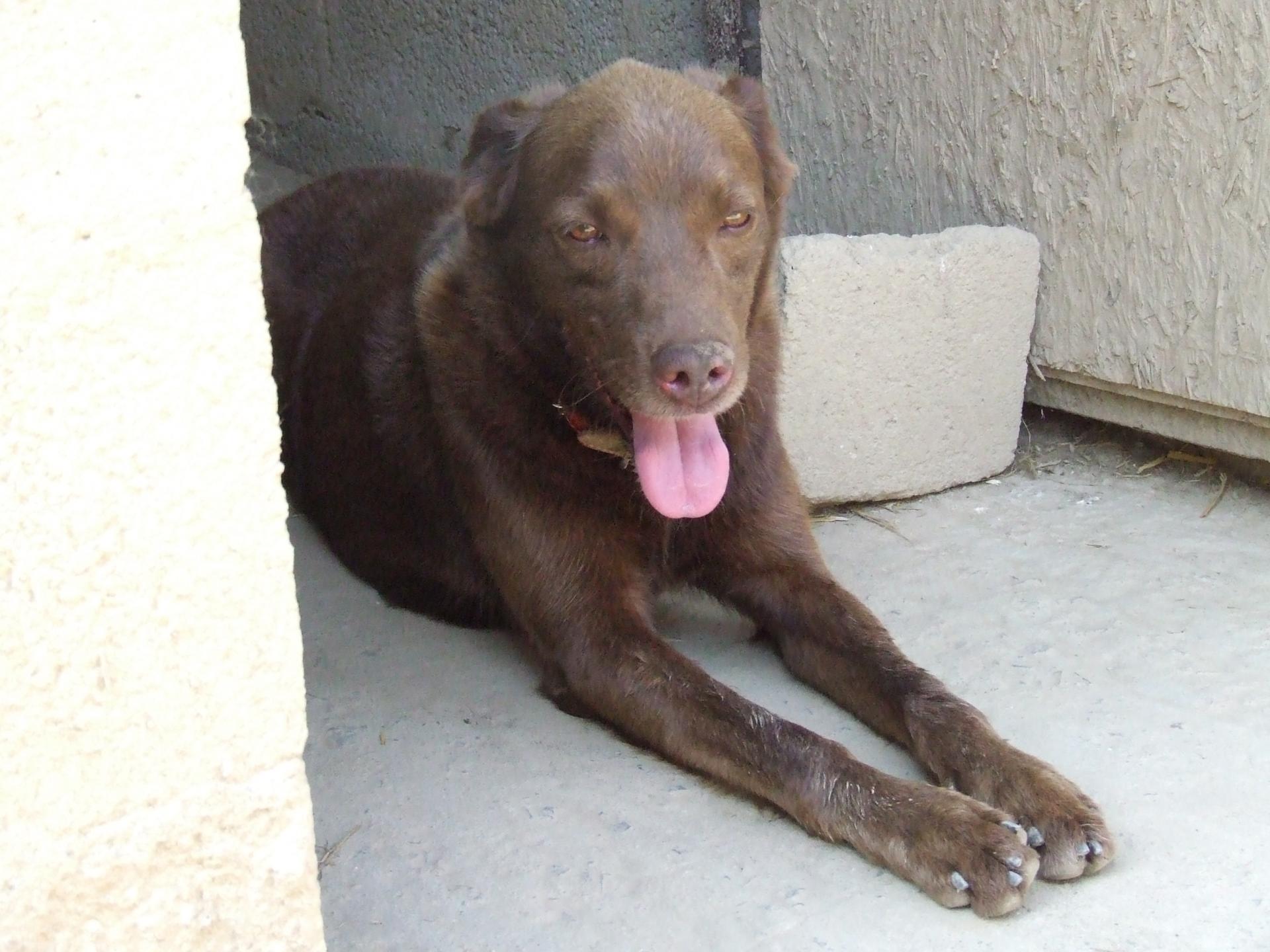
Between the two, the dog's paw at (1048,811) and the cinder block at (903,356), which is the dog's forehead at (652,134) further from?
the dog's paw at (1048,811)

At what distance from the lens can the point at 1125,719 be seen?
2.57m

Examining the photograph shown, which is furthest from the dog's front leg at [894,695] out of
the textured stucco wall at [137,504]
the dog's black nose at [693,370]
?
the textured stucco wall at [137,504]

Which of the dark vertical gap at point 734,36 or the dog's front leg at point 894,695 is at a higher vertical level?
the dark vertical gap at point 734,36

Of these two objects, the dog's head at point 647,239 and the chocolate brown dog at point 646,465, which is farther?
the dog's head at point 647,239

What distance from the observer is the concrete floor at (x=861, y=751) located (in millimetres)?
2049

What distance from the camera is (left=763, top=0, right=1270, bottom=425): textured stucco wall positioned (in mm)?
3268

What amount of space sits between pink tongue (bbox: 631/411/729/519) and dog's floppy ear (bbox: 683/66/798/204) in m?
0.59

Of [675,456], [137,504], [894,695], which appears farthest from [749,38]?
[137,504]

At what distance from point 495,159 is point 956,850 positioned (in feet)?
5.36

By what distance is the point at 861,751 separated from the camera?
2572 millimetres

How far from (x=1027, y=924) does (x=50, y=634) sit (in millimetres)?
1420

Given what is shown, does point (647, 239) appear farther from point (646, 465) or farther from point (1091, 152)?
point (1091, 152)

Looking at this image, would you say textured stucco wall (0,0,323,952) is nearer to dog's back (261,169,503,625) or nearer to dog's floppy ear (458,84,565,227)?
dog's floppy ear (458,84,565,227)

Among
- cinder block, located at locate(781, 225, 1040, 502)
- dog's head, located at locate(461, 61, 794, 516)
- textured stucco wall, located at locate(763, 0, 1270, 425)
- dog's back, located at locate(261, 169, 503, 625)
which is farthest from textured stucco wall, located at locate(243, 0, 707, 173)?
dog's head, located at locate(461, 61, 794, 516)
